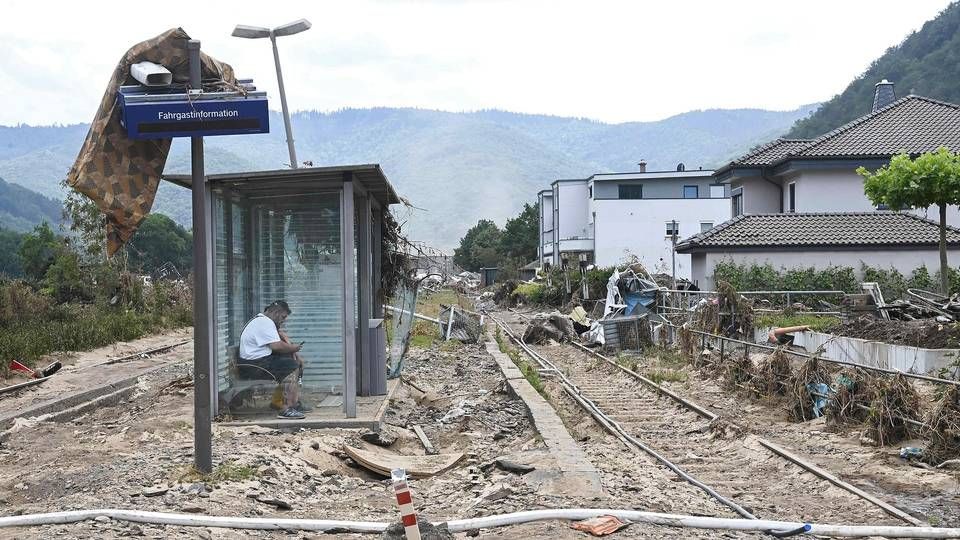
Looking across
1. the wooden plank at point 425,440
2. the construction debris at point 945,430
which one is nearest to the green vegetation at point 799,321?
the construction debris at point 945,430

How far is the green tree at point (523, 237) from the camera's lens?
99.6 meters

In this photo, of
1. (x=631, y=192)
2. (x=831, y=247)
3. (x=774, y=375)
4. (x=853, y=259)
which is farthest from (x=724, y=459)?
(x=631, y=192)

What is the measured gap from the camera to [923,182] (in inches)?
826

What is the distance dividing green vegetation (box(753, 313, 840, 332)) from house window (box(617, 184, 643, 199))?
145ft

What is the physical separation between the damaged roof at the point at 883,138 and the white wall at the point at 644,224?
24.1 m

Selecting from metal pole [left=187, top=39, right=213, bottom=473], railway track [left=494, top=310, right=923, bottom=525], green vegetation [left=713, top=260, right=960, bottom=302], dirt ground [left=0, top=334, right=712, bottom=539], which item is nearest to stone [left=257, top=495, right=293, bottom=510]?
dirt ground [left=0, top=334, right=712, bottom=539]

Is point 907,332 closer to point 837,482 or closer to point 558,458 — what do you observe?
point 837,482

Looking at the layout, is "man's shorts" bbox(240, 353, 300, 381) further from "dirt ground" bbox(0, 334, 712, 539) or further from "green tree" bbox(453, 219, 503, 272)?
"green tree" bbox(453, 219, 503, 272)

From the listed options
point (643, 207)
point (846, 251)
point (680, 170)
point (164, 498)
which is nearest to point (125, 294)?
point (846, 251)

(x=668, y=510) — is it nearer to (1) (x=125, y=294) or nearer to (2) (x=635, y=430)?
(2) (x=635, y=430)

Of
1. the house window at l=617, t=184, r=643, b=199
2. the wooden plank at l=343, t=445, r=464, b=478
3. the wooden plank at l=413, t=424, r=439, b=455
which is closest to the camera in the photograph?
the wooden plank at l=343, t=445, r=464, b=478

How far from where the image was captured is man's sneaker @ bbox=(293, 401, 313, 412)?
10906 millimetres

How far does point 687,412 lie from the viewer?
13.9m

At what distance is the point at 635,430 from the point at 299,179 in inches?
224
